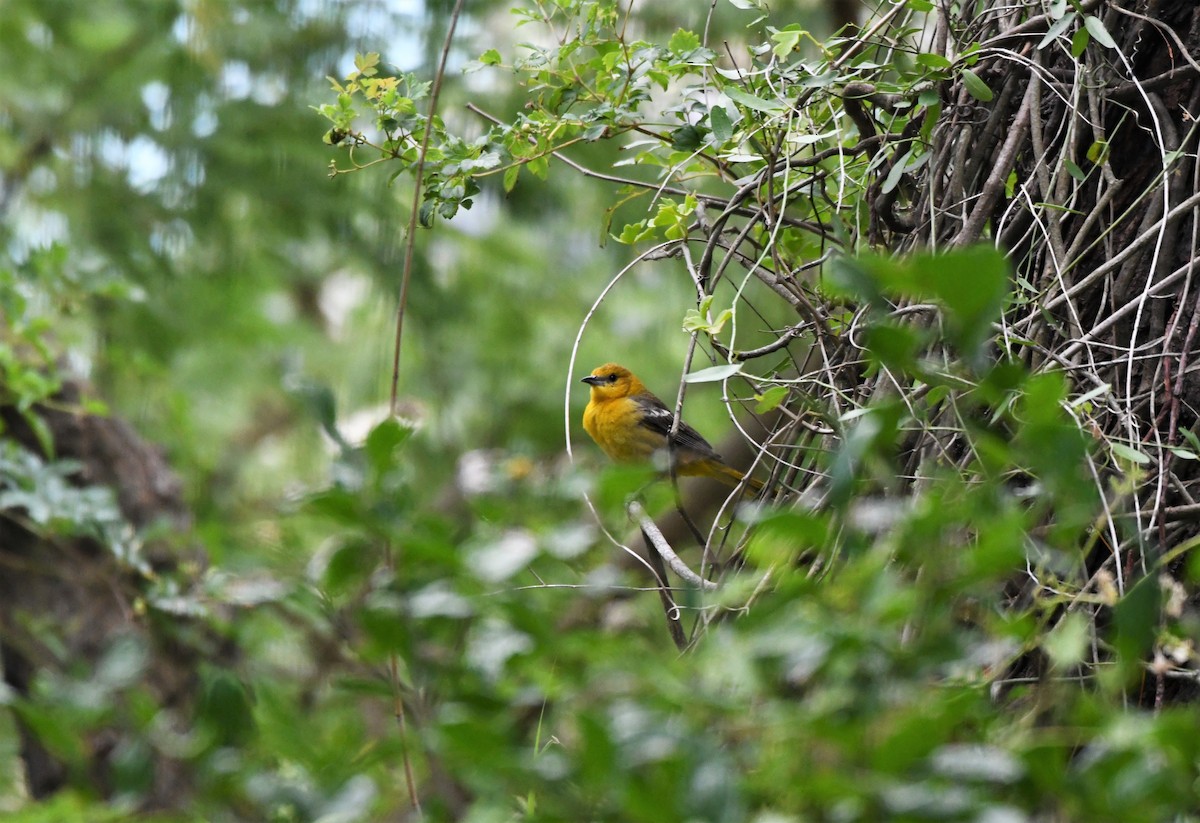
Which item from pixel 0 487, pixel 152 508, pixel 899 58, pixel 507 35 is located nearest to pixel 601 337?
pixel 507 35

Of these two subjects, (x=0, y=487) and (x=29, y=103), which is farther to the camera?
(x=29, y=103)

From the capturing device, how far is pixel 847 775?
0.85m

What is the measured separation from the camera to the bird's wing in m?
4.69

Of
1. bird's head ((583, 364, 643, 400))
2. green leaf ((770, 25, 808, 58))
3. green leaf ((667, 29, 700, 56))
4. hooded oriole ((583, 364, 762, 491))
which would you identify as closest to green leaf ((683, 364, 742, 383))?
green leaf ((770, 25, 808, 58))

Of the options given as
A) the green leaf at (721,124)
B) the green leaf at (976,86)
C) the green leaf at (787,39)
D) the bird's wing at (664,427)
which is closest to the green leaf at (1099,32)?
the green leaf at (976,86)

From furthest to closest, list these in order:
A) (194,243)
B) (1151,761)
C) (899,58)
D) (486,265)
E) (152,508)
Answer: (486,265) < (194,243) < (152,508) < (899,58) < (1151,761)

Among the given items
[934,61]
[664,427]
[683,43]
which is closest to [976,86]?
[934,61]

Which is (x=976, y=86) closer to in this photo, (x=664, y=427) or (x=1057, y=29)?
(x=1057, y=29)

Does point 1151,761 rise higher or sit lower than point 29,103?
lower

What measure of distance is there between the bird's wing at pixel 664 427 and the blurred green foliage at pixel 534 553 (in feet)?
2.10

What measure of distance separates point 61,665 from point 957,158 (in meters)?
3.81

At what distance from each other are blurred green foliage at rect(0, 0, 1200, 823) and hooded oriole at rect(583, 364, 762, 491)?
65 cm

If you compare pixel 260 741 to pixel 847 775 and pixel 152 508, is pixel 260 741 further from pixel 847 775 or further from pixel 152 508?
pixel 152 508

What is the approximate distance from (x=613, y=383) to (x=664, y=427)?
482mm
